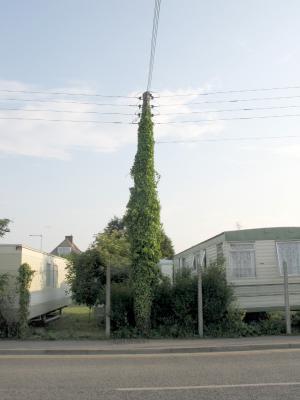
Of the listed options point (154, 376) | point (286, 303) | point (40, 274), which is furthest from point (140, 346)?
point (40, 274)

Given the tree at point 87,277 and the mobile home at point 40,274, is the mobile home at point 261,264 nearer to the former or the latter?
the tree at point 87,277

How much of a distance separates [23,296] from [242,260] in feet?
24.3

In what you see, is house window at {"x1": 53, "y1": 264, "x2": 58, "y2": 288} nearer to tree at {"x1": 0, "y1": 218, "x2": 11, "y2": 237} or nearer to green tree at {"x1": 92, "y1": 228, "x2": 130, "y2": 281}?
green tree at {"x1": 92, "y1": 228, "x2": 130, "y2": 281}

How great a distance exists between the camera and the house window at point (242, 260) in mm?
18297

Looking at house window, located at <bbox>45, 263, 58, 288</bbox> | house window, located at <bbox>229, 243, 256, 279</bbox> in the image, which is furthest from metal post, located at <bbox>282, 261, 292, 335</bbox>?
house window, located at <bbox>45, 263, 58, 288</bbox>

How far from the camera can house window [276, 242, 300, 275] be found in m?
18.4

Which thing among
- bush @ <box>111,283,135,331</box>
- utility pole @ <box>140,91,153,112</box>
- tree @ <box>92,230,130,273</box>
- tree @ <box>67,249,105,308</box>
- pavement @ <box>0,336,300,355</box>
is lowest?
pavement @ <box>0,336,300,355</box>

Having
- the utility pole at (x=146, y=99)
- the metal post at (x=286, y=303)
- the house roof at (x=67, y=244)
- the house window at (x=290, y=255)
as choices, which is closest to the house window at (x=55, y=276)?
the utility pole at (x=146, y=99)

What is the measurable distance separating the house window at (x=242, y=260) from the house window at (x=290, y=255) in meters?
0.93

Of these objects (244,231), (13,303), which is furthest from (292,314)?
(13,303)

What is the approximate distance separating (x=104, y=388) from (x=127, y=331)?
786 cm

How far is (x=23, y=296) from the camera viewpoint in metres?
16.2

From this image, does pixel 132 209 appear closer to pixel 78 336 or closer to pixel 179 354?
pixel 78 336

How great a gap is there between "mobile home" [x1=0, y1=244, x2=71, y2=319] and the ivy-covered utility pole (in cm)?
330
